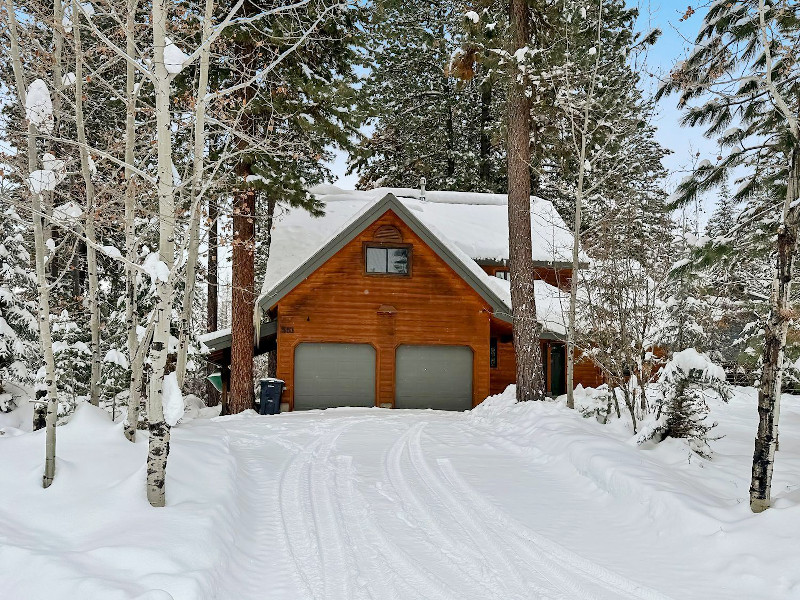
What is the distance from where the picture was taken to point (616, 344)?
903 centimetres

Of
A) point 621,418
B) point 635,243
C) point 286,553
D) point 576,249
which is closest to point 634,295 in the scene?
point 635,243

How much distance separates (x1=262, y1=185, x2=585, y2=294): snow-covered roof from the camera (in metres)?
19.7

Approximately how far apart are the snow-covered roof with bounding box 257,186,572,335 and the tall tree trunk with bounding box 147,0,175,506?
31.9 feet

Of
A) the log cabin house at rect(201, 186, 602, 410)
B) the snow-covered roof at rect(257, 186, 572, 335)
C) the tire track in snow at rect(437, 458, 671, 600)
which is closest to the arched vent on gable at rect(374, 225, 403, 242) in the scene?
the log cabin house at rect(201, 186, 602, 410)

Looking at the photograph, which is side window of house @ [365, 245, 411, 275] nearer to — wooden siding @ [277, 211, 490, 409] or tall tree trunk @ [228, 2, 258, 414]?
wooden siding @ [277, 211, 490, 409]

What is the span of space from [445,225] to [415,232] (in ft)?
17.3

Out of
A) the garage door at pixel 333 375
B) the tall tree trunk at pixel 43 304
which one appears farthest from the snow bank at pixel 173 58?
the garage door at pixel 333 375

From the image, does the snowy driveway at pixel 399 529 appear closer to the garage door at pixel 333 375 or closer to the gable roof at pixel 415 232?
the garage door at pixel 333 375

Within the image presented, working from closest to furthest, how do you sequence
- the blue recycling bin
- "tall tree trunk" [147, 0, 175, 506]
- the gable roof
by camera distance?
"tall tree trunk" [147, 0, 175, 506], the blue recycling bin, the gable roof

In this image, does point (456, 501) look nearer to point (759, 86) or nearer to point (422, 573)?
point (422, 573)

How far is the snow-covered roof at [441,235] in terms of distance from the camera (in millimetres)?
16516

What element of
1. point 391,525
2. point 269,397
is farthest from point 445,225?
point 391,525

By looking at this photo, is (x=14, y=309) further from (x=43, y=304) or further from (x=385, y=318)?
(x=43, y=304)

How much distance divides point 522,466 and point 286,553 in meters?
4.13
